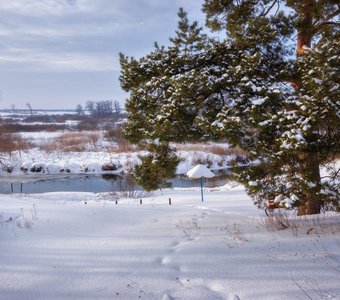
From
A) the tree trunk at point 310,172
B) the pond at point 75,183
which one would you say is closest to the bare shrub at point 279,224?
the tree trunk at point 310,172

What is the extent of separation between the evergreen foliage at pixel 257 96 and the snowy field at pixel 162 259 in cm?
100

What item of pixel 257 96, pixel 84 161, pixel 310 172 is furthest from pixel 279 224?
pixel 84 161

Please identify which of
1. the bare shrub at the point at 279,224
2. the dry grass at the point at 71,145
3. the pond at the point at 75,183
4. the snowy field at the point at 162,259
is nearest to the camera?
the snowy field at the point at 162,259

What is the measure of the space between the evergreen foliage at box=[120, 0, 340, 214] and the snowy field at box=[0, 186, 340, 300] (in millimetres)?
1002

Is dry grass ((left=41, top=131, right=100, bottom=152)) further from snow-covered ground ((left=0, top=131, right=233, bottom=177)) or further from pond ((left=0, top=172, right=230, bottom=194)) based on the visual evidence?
pond ((left=0, top=172, right=230, bottom=194))

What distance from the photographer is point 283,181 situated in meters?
6.18

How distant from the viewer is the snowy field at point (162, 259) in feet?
11.8

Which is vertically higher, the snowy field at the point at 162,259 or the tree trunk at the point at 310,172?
the tree trunk at the point at 310,172

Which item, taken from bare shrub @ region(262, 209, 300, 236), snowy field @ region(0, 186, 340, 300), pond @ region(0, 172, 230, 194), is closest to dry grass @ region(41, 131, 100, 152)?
pond @ region(0, 172, 230, 194)

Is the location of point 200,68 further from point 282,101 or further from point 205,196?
point 205,196

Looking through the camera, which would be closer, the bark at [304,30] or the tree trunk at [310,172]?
the tree trunk at [310,172]

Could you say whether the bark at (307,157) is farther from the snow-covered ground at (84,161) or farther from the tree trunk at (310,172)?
the snow-covered ground at (84,161)

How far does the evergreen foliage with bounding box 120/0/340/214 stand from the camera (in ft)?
17.9

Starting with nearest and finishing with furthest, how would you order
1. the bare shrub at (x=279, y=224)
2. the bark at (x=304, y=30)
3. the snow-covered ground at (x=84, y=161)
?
the bare shrub at (x=279, y=224), the bark at (x=304, y=30), the snow-covered ground at (x=84, y=161)
